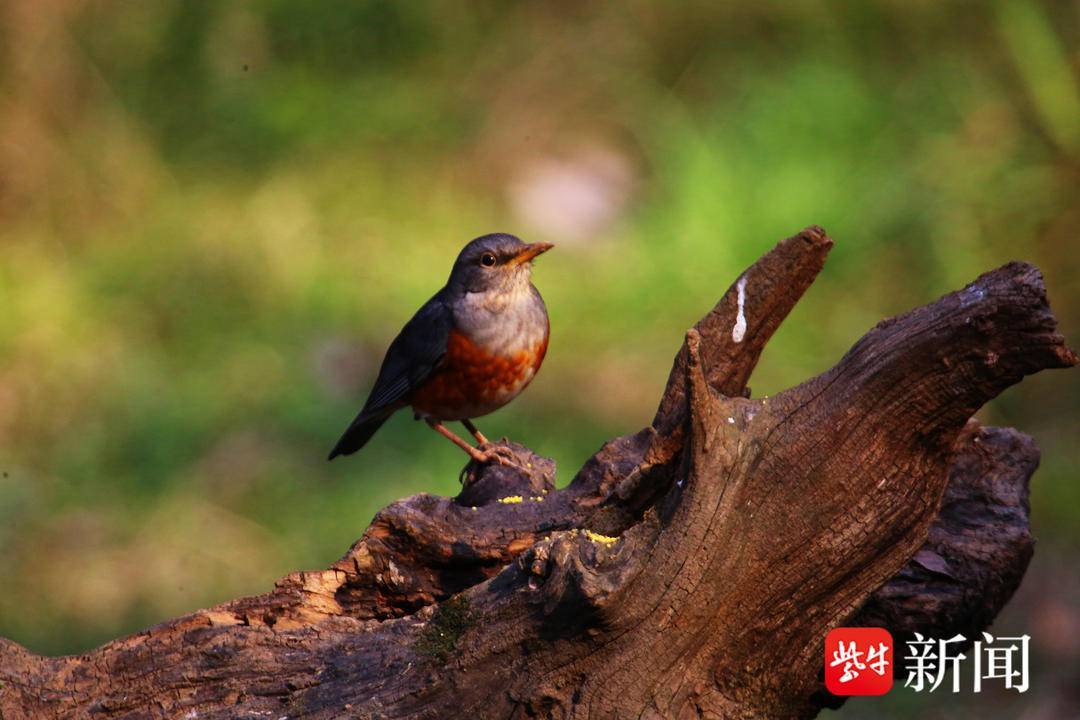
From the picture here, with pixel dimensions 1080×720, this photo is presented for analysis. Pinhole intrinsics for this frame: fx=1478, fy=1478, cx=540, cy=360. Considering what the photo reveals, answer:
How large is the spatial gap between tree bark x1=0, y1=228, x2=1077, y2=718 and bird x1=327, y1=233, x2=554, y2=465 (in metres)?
1.43

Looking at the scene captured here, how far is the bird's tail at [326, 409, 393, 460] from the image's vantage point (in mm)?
4793

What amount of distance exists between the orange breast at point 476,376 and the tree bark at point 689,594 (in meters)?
1.42

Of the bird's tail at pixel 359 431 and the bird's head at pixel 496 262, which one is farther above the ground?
the bird's head at pixel 496 262

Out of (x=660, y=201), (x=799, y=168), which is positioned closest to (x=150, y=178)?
(x=660, y=201)

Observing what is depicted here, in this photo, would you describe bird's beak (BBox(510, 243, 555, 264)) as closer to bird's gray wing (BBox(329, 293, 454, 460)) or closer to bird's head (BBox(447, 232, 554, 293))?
bird's head (BBox(447, 232, 554, 293))

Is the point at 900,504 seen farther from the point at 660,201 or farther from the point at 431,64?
the point at 431,64

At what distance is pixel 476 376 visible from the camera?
440cm

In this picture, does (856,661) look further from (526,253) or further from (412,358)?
(412,358)

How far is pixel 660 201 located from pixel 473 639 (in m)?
4.68

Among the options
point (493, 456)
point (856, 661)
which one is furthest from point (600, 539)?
point (493, 456)

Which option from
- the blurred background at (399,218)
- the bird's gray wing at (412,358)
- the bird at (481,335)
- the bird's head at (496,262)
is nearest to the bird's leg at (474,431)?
the bird at (481,335)

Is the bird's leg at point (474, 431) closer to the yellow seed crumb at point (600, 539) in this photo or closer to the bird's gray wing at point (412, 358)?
the bird's gray wing at point (412, 358)

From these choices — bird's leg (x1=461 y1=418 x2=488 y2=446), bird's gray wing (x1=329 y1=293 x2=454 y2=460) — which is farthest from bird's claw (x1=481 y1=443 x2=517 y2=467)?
bird's gray wing (x1=329 y1=293 x2=454 y2=460)

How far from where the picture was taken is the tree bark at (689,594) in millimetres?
2586
